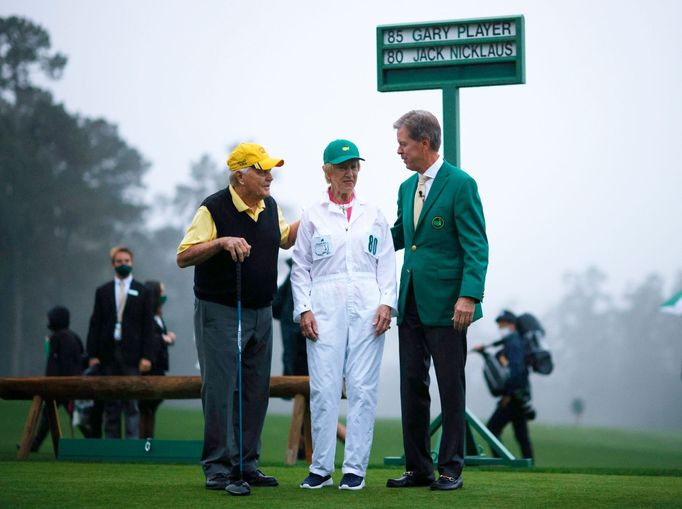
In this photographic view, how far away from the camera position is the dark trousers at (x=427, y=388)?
631 centimetres

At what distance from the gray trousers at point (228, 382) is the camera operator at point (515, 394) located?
6.14m

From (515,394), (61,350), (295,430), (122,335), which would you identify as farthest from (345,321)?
(61,350)

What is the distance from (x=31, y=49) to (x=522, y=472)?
122ft

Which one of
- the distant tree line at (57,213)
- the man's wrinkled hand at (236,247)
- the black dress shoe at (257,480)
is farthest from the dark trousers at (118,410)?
the distant tree line at (57,213)

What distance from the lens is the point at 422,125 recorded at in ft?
21.2

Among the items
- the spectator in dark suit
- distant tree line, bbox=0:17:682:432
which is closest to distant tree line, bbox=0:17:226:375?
distant tree line, bbox=0:17:682:432

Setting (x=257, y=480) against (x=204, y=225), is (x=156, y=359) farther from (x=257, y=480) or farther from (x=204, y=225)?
(x=204, y=225)

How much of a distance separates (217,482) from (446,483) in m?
1.20

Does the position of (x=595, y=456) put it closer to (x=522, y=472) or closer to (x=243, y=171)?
(x=522, y=472)

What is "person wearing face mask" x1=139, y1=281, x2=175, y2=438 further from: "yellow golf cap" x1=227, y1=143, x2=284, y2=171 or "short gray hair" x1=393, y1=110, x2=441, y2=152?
"short gray hair" x1=393, y1=110, x2=441, y2=152

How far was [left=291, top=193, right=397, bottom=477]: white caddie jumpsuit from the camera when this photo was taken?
250 inches

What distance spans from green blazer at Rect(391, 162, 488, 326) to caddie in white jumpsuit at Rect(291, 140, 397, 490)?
16 centimetres

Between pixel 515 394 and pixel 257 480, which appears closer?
pixel 257 480

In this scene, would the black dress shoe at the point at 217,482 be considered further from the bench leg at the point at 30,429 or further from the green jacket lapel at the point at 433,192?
the bench leg at the point at 30,429
